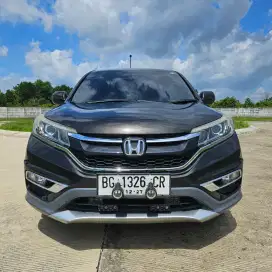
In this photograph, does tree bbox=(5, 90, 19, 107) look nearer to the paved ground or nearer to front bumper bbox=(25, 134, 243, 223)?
the paved ground

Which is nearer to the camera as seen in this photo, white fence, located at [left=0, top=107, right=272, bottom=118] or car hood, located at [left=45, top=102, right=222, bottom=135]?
car hood, located at [left=45, top=102, right=222, bottom=135]

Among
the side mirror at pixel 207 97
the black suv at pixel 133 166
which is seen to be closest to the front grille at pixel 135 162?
the black suv at pixel 133 166

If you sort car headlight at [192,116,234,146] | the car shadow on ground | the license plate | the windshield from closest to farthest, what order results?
the license plate → car headlight at [192,116,234,146] → the car shadow on ground → the windshield

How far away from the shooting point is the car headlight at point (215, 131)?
249 cm

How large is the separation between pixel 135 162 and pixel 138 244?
29.7 inches

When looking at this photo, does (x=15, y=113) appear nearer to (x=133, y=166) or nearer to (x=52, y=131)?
(x=52, y=131)

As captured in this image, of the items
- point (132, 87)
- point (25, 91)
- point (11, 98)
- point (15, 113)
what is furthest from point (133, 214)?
point (25, 91)

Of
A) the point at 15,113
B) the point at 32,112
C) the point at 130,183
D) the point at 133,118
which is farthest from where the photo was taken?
the point at 32,112

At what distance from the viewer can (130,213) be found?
239cm

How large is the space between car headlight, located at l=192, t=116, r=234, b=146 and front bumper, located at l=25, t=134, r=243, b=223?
68 mm

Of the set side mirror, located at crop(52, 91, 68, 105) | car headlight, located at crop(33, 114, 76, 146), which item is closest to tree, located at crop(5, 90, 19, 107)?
side mirror, located at crop(52, 91, 68, 105)

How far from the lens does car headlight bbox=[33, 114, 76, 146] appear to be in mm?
2492

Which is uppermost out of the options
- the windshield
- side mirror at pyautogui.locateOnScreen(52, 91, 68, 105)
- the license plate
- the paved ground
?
the windshield

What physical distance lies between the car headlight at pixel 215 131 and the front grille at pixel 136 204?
0.44 m
